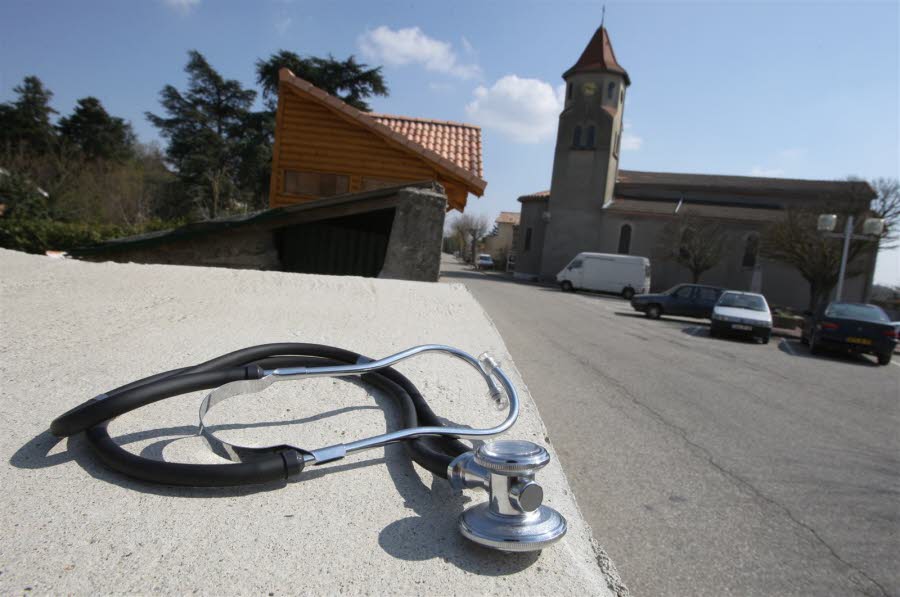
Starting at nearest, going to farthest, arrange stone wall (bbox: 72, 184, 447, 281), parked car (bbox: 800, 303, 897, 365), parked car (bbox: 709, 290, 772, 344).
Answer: stone wall (bbox: 72, 184, 447, 281) → parked car (bbox: 800, 303, 897, 365) → parked car (bbox: 709, 290, 772, 344)

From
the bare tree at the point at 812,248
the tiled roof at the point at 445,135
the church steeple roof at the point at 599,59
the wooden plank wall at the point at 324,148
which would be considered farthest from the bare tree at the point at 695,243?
the wooden plank wall at the point at 324,148

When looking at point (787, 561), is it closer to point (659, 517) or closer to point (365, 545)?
point (659, 517)

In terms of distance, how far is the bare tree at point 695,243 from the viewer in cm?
3362

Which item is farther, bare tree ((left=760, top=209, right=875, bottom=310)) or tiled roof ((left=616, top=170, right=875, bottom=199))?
tiled roof ((left=616, top=170, right=875, bottom=199))

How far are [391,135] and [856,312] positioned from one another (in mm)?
13176

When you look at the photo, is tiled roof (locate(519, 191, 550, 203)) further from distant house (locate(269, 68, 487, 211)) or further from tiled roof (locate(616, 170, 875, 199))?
distant house (locate(269, 68, 487, 211))

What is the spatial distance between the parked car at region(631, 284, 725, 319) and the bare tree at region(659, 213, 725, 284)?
585 inches

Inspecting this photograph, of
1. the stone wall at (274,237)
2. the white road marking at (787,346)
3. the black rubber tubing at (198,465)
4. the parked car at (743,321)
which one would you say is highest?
the stone wall at (274,237)

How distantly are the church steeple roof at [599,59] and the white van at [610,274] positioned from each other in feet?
56.8

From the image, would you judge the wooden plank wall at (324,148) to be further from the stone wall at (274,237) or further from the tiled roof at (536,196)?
the tiled roof at (536,196)

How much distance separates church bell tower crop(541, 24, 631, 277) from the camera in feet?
132

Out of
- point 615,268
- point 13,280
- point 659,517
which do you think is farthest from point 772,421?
point 615,268

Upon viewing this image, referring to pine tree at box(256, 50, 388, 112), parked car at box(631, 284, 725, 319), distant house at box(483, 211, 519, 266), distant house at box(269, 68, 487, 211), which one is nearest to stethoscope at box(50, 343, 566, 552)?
distant house at box(269, 68, 487, 211)

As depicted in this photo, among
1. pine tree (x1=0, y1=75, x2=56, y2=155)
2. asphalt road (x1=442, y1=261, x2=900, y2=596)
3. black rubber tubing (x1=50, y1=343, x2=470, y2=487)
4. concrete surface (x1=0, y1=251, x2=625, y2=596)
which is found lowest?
asphalt road (x1=442, y1=261, x2=900, y2=596)
